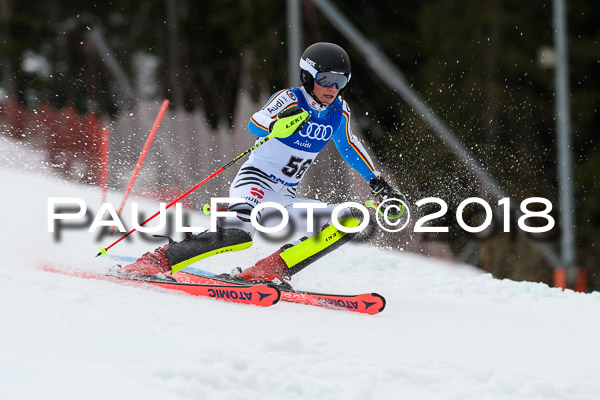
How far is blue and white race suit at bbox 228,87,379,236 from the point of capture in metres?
5.09

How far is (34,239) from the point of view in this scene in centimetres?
639

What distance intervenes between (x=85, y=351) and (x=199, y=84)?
1914cm

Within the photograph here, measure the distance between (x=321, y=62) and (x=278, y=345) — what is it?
80.5 inches

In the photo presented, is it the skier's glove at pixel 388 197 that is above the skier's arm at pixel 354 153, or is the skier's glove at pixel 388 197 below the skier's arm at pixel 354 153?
below

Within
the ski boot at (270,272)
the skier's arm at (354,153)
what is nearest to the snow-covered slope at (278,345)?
the ski boot at (270,272)

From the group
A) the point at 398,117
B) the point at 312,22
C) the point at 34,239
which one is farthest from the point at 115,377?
the point at 398,117

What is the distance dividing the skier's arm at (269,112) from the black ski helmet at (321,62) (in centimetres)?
14

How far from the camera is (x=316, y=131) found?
516cm

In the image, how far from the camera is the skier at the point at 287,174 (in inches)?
197

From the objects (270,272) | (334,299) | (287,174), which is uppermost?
(287,174)

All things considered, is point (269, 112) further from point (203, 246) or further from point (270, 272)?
point (270, 272)

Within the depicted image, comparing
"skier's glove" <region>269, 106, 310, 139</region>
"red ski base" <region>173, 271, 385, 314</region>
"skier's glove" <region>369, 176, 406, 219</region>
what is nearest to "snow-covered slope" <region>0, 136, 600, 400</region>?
"red ski base" <region>173, 271, 385, 314</region>

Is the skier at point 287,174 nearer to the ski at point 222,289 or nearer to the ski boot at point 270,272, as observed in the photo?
the ski boot at point 270,272

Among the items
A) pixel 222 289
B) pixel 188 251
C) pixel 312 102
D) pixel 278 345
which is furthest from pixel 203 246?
pixel 278 345
